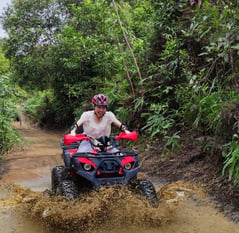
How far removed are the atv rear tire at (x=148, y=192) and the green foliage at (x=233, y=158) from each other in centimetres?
101

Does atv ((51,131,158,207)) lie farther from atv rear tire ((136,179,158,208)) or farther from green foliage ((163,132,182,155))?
green foliage ((163,132,182,155))

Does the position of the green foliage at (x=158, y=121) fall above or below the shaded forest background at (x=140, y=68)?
below

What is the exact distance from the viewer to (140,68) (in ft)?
33.3

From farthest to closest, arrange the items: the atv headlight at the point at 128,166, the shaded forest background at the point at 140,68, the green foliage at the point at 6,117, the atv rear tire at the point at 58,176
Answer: the green foliage at the point at 6,117 → the shaded forest background at the point at 140,68 → the atv rear tire at the point at 58,176 → the atv headlight at the point at 128,166

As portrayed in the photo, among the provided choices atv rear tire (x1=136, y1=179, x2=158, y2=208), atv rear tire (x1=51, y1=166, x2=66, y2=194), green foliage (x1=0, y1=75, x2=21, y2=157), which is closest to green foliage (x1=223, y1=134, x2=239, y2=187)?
atv rear tire (x1=136, y1=179, x2=158, y2=208)

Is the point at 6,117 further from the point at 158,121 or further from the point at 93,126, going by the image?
the point at 93,126

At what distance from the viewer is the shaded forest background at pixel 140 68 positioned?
18.0ft

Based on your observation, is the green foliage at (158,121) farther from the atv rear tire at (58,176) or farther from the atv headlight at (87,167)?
the atv headlight at (87,167)

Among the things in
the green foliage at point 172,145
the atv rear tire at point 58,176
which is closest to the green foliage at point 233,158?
the green foliage at point 172,145

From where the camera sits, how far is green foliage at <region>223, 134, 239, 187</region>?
435cm

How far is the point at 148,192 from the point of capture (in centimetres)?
406

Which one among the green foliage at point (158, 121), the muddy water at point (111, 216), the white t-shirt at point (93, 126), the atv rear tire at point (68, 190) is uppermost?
the white t-shirt at point (93, 126)

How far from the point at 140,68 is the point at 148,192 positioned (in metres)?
6.53

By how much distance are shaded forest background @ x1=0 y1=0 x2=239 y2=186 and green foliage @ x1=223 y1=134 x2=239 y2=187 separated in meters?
0.02
